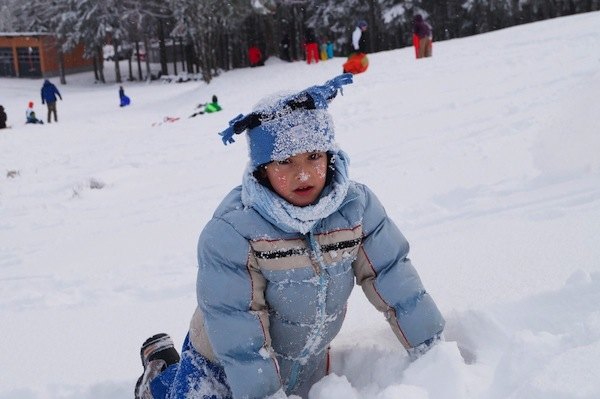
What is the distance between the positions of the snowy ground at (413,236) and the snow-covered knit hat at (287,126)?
30.7 inches

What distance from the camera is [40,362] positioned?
284cm

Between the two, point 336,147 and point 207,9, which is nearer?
point 336,147

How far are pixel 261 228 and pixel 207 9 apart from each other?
75.7 ft

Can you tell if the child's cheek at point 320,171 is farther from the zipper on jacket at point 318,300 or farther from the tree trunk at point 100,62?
the tree trunk at point 100,62

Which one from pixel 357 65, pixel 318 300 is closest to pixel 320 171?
pixel 318 300

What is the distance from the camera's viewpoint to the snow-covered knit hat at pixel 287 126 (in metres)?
2.00

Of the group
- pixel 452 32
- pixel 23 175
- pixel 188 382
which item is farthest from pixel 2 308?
pixel 452 32

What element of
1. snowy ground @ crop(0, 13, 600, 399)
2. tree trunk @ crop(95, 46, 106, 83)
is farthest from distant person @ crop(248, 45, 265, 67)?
snowy ground @ crop(0, 13, 600, 399)

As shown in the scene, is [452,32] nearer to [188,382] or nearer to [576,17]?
[576,17]

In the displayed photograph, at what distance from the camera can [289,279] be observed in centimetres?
206

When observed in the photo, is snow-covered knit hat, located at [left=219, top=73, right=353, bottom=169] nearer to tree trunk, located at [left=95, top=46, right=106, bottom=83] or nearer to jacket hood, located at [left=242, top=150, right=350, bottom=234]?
jacket hood, located at [left=242, top=150, right=350, bottom=234]

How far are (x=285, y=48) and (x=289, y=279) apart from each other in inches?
1027

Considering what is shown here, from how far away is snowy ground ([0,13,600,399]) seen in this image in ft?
6.72

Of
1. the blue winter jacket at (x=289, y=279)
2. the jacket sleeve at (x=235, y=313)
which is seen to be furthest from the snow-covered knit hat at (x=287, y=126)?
the jacket sleeve at (x=235, y=313)
